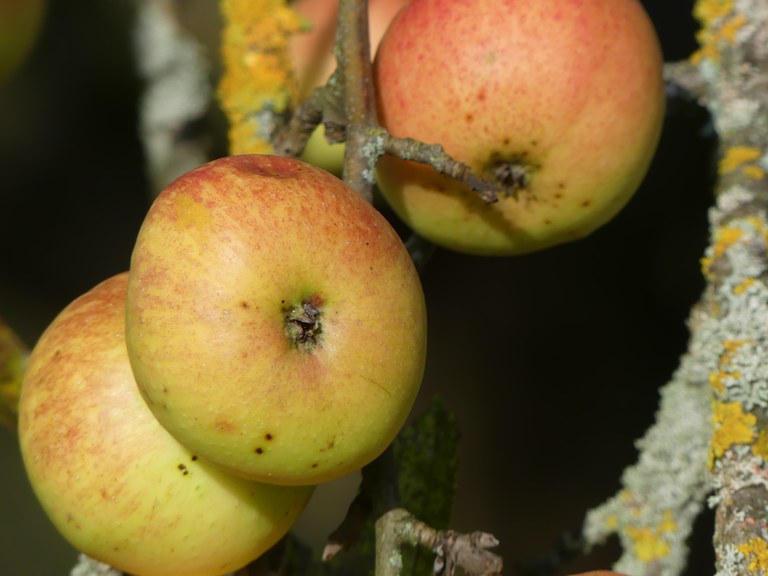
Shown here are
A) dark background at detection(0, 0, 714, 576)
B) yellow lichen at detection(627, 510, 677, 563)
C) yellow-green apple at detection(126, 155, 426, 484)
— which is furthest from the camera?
dark background at detection(0, 0, 714, 576)

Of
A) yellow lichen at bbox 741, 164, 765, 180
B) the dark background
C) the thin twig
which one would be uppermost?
the thin twig

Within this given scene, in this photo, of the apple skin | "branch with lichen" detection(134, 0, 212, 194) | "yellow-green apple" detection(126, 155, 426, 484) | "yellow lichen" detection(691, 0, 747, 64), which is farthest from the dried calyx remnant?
"yellow lichen" detection(691, 0, 747, 64)

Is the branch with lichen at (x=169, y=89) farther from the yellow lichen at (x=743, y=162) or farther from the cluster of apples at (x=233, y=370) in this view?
the yellow lichen at (x=743, y=162)

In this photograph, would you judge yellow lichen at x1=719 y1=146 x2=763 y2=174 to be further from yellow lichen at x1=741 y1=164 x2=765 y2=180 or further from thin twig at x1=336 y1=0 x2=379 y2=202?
thin twig at x1=336 y1=0 x2=379 y2=202

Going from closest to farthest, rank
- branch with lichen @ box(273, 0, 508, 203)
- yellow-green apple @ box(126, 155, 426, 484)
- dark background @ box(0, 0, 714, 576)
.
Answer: yellow-green apple @ box(126, 155, 426, 484) < branch with lichen @ box(273, 0, 508, 203) < dark background @ box(0, 0, 714, 576)

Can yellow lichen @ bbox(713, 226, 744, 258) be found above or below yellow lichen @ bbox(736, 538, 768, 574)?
above

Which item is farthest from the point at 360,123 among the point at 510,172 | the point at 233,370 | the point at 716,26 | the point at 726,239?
the point at 716,26

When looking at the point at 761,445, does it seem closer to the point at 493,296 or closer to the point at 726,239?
the point at 726,239

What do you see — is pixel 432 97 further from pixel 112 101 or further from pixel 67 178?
pixel 67 178
